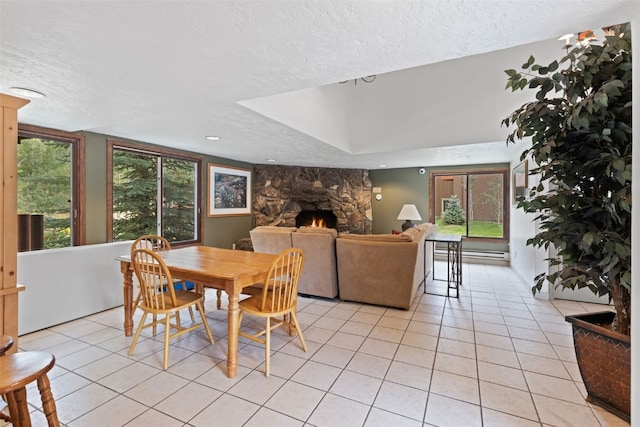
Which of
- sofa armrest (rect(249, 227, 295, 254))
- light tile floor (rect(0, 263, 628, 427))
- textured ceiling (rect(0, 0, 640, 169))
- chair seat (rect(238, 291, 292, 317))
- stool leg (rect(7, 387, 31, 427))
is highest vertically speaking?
textured ceiling (rect(0, 0, 640, 169))

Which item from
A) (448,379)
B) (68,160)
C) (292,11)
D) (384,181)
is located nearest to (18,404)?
(292,11)

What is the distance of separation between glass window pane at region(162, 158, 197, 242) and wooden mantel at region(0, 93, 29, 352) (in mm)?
2679

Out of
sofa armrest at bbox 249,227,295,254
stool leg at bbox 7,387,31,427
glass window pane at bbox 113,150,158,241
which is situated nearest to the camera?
stool leg at bbox 7,387,31,427

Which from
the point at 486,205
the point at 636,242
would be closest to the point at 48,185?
the point at 636,242

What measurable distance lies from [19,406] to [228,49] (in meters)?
2.02

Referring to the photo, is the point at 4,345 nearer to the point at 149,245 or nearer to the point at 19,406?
the point at 19,406

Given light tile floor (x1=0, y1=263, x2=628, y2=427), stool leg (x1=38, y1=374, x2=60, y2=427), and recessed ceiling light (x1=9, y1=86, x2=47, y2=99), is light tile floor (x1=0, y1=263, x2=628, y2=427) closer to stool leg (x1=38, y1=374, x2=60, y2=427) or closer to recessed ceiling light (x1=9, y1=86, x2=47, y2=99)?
stool leg (x1=38, y1=374, x2=60, y2=427)

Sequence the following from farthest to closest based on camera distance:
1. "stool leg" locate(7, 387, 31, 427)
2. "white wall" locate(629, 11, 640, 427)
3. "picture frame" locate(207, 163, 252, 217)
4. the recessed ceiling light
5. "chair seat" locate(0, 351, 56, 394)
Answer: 1. "picture frame" locate(207, 163, 252, 217)
2. the recessed ceiling light
3. "stool leg" locate(7, 387, 31, 427)
4. "white wall" locate(629, 11, 640, 427)
5. "chair seat" locate(0, 351, 56, 394)

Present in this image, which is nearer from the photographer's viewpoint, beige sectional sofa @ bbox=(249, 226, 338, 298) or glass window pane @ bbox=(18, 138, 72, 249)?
glass window pane @ bbox=(18, 138, 72, 249)

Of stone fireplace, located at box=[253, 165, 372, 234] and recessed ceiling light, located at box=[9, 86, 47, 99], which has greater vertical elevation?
recessed ceiling light, located at box=[9, 86, 47, 99]

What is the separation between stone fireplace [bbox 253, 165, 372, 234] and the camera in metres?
6.16

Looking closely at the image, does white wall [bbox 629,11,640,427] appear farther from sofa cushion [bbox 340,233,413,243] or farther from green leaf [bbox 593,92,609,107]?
sofa cushion [bbox 340,233,413,243]

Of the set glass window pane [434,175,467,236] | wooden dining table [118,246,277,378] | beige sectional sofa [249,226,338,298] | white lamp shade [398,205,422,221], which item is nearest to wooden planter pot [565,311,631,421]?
wooden dining table [118,246,277,378]

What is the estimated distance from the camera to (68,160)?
3.41 meters
